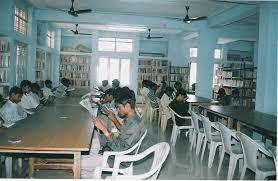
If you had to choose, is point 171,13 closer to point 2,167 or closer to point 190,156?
point 190,156

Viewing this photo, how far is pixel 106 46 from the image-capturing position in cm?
1338

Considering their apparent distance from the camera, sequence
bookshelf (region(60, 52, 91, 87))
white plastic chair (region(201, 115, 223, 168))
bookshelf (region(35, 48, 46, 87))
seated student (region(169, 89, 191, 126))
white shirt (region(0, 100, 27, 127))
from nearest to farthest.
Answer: white plastic chair (region(201, 115, 223, 168))
white shirt (region(0, 100, 27, 127))
seated student (region(169, 89, 191, 126))
bookshelf (region(35, 48, 46, 87))
bookshelf (region(60, 52, 91, 87))

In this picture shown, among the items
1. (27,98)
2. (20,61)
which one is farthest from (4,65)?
(20,61)

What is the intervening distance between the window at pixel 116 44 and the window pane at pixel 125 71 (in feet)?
1.68

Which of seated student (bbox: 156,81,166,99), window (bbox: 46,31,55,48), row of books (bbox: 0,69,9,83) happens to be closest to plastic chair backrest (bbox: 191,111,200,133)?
seated student (bbox: 156,81,166,99)

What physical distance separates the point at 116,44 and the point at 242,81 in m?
5.56

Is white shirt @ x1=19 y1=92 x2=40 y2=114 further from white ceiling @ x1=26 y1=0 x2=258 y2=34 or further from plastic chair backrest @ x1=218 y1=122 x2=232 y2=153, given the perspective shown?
plastic chair backrest @ x1=218 y1=122 x2=232 y2=153

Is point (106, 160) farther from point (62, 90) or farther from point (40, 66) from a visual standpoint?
point (40, 66)

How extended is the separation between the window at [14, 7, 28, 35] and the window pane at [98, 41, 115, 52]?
5079 millimetres

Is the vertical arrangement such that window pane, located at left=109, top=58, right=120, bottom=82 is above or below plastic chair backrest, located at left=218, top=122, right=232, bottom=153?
above

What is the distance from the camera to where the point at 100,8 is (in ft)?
28.1

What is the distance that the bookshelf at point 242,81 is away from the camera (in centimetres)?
979

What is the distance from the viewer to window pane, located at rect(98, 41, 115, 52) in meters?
13.3

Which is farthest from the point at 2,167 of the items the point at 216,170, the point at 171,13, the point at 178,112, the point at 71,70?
the point at 71,70
